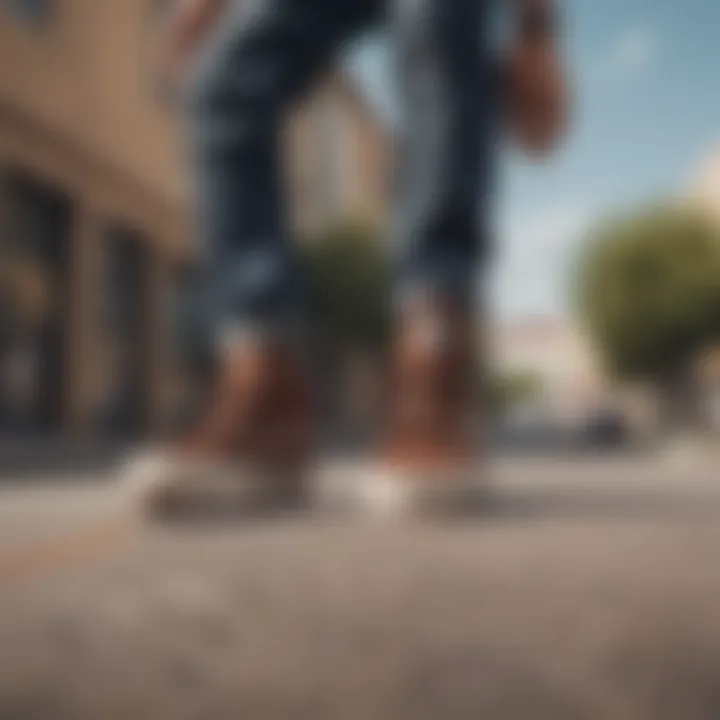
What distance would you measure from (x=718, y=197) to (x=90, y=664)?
0.57 m

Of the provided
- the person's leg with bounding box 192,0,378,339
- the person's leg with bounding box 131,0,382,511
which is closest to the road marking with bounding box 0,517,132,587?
the person's leg with bounding box 131,0,382,511

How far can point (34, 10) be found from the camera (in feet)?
4.72

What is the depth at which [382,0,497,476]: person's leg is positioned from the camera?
1473mm

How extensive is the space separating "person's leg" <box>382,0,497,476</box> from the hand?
0.20 ft

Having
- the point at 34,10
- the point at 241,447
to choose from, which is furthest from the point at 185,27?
the point at 241,447

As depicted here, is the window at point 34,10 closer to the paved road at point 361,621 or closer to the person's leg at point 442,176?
Result: the person's leg at point 442,176

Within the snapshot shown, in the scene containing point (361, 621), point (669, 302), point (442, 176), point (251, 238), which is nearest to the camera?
point (361, 621)

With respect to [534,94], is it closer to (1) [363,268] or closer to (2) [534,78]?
(2) [534,78]

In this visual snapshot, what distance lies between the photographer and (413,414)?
163cm

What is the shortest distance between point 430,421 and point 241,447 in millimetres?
308

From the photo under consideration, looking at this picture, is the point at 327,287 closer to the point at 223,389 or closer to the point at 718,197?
the point at 223,389

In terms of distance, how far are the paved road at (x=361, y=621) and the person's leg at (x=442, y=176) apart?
0.29m

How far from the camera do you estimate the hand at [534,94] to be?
123cm

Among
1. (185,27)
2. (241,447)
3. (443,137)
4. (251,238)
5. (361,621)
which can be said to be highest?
(185,27)
